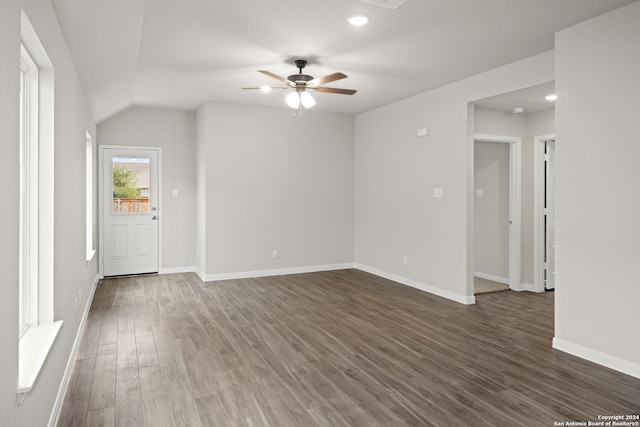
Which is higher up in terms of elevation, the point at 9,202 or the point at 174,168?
the point at 174,168

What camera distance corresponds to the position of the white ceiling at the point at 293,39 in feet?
9.61

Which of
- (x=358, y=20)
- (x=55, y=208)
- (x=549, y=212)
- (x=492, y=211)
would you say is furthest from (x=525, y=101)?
(x=55, y=208)

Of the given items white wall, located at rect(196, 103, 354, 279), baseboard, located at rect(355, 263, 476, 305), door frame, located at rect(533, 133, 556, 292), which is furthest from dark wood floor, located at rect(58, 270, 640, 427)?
white wall, located at rect(196, 103, 354, 279)

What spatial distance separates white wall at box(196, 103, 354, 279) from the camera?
20.3 feet

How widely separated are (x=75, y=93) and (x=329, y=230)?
14.4ft

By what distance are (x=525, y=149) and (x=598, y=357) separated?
3.25m

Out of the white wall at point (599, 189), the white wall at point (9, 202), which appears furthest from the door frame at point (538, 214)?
the white wall at point (9, 202)

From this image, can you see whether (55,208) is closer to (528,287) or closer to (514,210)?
(514,210)

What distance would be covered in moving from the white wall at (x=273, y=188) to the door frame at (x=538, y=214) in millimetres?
2880

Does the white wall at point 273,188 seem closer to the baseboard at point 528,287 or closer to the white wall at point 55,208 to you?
the white wall at point 55,208

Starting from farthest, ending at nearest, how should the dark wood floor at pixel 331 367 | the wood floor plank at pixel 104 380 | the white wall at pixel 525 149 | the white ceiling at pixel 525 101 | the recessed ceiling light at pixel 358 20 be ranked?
the white wall at pixel 525 149
the white ceiling at pixel 525 101
the recessed ceiling light at pixel 358 20
the wood floor plank at pixel 104 380
the dark wood floor at pixel 331 367

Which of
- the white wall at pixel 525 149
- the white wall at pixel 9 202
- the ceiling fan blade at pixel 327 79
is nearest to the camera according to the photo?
the white wall at pixel 9 202

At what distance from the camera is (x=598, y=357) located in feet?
10.4

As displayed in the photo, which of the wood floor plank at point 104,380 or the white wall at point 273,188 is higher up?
the white wall at point 273,188
